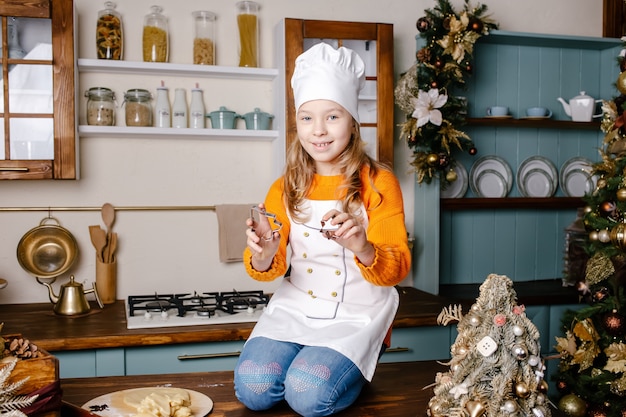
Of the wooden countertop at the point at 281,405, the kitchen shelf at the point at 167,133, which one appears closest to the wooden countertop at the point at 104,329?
the wooden countertop at the point at 281,405

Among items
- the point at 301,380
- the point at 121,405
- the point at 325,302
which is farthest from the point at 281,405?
the point at 121,405

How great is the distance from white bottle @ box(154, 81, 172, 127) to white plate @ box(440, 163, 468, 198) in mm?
1366

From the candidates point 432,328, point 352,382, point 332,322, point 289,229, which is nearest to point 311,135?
point 289,229

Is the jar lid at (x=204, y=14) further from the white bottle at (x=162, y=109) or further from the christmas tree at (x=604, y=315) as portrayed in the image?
the christmas tree at (x=604, y=315)

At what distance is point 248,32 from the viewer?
2938 millimetres

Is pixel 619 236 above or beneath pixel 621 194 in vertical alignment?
beneath

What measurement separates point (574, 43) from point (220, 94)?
1815 millimetres

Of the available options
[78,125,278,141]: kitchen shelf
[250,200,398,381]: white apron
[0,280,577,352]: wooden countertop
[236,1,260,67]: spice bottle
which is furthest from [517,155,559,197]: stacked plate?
[250,200,398,381]: white apron

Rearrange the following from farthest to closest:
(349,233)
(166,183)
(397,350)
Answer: (166,183), (397,350), (349,233)

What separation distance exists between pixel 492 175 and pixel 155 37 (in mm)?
1765

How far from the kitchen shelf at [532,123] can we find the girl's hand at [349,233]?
1.59 metres

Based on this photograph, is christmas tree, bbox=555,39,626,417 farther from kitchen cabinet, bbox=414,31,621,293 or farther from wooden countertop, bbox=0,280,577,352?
kitchen cabinet, bbox=414,31,621,293

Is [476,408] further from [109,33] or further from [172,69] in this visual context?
[109,33]

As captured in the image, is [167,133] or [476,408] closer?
[476,408]
